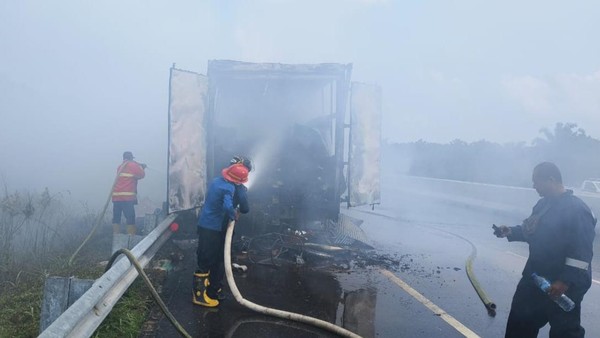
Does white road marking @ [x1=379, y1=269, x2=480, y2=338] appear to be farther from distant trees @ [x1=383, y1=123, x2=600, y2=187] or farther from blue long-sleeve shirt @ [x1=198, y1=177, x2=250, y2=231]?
distant trees @ [x1=383, y1=123, x2=600, y2=187]

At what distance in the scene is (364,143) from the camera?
817 centimetres

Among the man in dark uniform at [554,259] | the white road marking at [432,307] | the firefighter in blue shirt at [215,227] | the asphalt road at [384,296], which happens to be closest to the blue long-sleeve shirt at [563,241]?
the man in dark uniform at [554,259]

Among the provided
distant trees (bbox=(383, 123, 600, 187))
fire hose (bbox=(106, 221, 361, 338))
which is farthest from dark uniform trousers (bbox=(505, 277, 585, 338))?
distant trees (bbox=(383, 123, 600, 187))

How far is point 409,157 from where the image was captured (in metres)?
32.3

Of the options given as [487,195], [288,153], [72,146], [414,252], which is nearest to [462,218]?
[487,195]

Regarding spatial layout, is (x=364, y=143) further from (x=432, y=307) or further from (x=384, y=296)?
(x=432, y=307)

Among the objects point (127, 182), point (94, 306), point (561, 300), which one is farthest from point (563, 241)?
point (127, 182)

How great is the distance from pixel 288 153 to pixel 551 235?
5.78 metres

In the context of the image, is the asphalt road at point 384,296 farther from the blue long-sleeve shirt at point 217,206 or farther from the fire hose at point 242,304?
the blue long-sleeve shirt at point 217,206

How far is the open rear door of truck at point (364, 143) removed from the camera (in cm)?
807

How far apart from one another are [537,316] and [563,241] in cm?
67

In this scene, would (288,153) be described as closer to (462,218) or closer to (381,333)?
(381,333)

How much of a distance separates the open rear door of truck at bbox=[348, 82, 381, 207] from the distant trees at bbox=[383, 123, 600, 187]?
52.2ft

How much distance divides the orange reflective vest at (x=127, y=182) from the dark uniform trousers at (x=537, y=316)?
6858 millimetres
